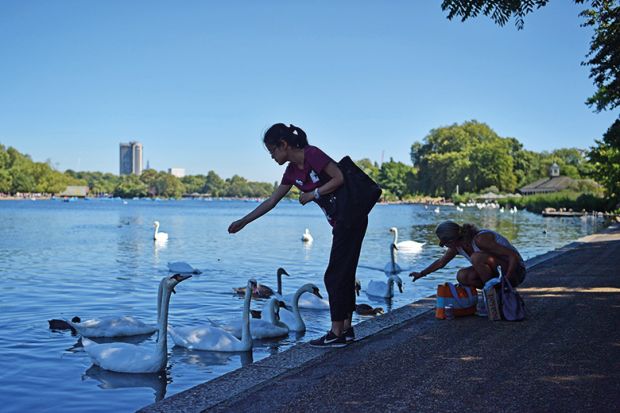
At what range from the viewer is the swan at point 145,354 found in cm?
645

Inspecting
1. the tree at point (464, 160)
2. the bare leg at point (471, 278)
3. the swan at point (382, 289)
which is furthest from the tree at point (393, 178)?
the bare leg at point (471, 278)

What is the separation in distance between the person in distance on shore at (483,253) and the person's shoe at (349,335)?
1.35m

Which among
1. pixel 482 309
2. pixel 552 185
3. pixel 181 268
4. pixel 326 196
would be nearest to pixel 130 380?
pixel 326 196

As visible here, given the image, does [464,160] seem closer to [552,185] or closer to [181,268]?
[552,185]

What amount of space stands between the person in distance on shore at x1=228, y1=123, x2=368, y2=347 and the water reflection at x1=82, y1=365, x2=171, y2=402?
5.01 ft

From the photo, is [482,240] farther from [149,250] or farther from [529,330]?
[149,250]

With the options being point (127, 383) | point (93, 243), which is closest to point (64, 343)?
point (127, 383)

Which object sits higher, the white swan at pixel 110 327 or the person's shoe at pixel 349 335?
the person's shoe at pixel 349 335

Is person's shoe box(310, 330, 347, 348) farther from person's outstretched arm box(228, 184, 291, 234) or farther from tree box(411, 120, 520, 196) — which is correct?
tree box(411, 120, 520, 196)

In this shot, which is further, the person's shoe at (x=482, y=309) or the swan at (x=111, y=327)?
the swan at (x=111, y=327)

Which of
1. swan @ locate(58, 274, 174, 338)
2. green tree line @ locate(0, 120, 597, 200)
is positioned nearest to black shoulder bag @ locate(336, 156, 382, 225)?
swan @ locate(58, 274, 174, 338)

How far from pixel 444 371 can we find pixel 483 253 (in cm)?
264

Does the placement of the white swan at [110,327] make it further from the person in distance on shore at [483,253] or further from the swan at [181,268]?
the swan at [181,268]

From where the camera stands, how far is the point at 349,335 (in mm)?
6016
